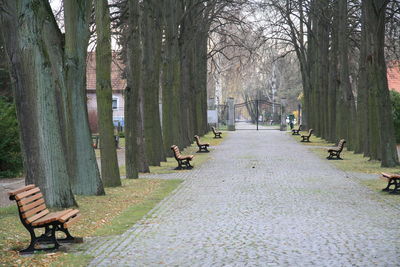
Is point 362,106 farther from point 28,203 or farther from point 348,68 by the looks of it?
point 28,203

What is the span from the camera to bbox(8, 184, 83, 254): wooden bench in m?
9.51

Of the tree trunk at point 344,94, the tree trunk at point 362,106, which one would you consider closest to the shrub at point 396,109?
the tree trunk at point 344,94

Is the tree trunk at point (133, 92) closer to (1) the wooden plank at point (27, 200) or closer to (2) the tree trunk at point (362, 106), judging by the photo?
(2) the tree trunk at point (362, 106)

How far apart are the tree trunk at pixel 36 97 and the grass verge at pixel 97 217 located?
0.76 m

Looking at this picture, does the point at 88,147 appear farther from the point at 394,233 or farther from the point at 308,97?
the point at 308,97

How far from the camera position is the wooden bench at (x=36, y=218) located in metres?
9.51

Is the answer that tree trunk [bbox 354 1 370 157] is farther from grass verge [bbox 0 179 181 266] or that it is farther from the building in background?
the building in background

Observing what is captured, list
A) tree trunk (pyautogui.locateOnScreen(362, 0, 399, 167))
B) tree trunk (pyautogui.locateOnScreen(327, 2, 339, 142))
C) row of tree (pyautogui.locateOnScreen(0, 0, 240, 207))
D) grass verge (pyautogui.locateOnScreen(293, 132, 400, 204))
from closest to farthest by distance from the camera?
row of tree (pyautogui.locateOnScreen(0, 0, 240, 207))
grass verge (pyautogui.locateOnScreen(293, 132, 400, 204))
tree trunk (pyautogui.locateOnScreen(362, 0, 399, 167))
tree trunk (pyautogui.locateOnScreen(327, 2, 339, 142))

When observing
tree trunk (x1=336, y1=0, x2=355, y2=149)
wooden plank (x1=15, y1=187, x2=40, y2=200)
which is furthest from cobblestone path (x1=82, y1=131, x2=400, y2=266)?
tree trunk (x1=336, y1=0, x2=355, y2=149)

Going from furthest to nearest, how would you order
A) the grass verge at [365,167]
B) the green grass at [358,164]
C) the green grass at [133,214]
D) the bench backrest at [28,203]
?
the green grass at [358,164]
the grass verge at [365,167]
the green grass at [133,214]
the bench backrest at [28,203]

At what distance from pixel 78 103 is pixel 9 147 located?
8466mm

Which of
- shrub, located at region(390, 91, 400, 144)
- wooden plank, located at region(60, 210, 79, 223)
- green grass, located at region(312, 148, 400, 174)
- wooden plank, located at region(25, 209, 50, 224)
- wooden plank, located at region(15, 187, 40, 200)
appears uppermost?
shrub, located at region(390, 91, 400, 144)

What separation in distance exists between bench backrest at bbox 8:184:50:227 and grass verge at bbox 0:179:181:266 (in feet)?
1.56

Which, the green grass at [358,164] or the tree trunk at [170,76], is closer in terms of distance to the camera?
the green grass at [358,164]
